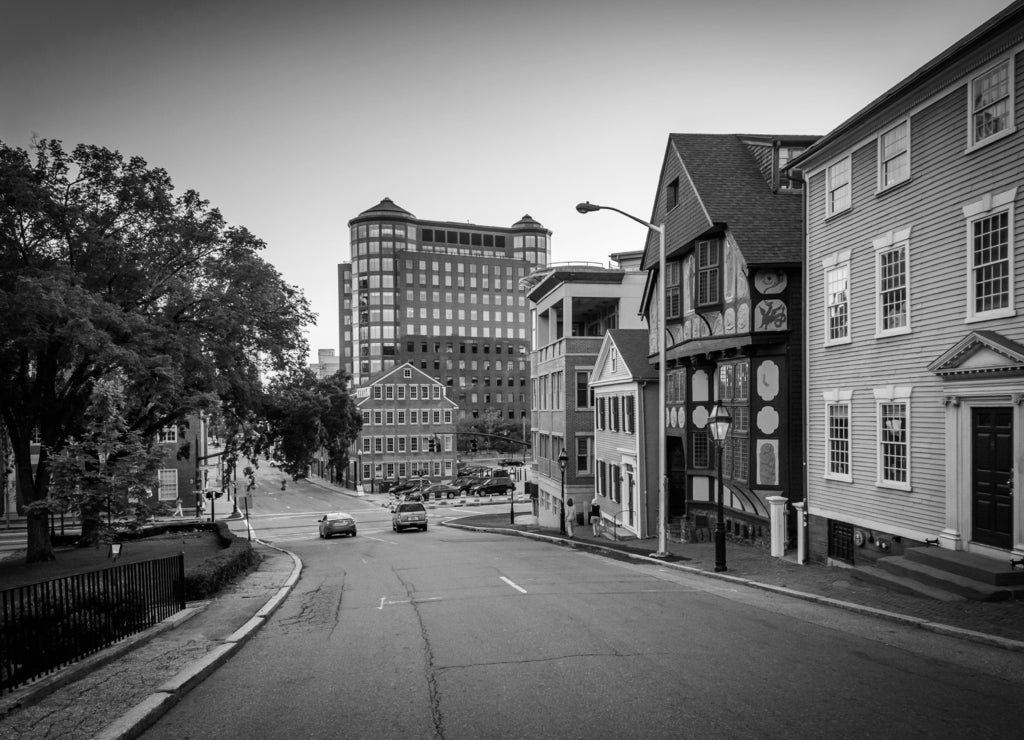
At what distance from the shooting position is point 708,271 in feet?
76.4

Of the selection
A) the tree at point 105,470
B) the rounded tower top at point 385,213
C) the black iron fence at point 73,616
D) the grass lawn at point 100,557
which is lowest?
the grass lawn at point 100,557

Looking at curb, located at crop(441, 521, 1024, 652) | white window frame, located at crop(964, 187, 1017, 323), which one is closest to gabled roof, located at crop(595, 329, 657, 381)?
curb, located at crop(441, 521, 1024, 652)

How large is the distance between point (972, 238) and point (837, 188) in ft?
16.6

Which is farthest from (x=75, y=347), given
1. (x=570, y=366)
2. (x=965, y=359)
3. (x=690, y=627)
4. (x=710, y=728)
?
(x=570, y=366)

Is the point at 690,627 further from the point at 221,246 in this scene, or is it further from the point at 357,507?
the point at 357,507

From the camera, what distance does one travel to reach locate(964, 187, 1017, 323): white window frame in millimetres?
12469

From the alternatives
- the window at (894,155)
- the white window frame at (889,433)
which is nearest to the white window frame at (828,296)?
the white window frame at (889,433)

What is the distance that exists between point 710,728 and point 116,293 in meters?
25.5

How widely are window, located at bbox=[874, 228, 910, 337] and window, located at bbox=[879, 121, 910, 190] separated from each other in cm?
125

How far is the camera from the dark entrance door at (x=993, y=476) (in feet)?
41.5

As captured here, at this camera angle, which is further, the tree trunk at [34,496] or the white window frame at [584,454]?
the white window frame at [584,454]

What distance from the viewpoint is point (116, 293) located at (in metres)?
25.5

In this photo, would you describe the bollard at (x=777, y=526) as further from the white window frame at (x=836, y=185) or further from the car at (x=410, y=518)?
the car at (x=410, y=518)

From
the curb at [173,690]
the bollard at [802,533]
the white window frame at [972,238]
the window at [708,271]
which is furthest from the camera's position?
the window at [708,271]
